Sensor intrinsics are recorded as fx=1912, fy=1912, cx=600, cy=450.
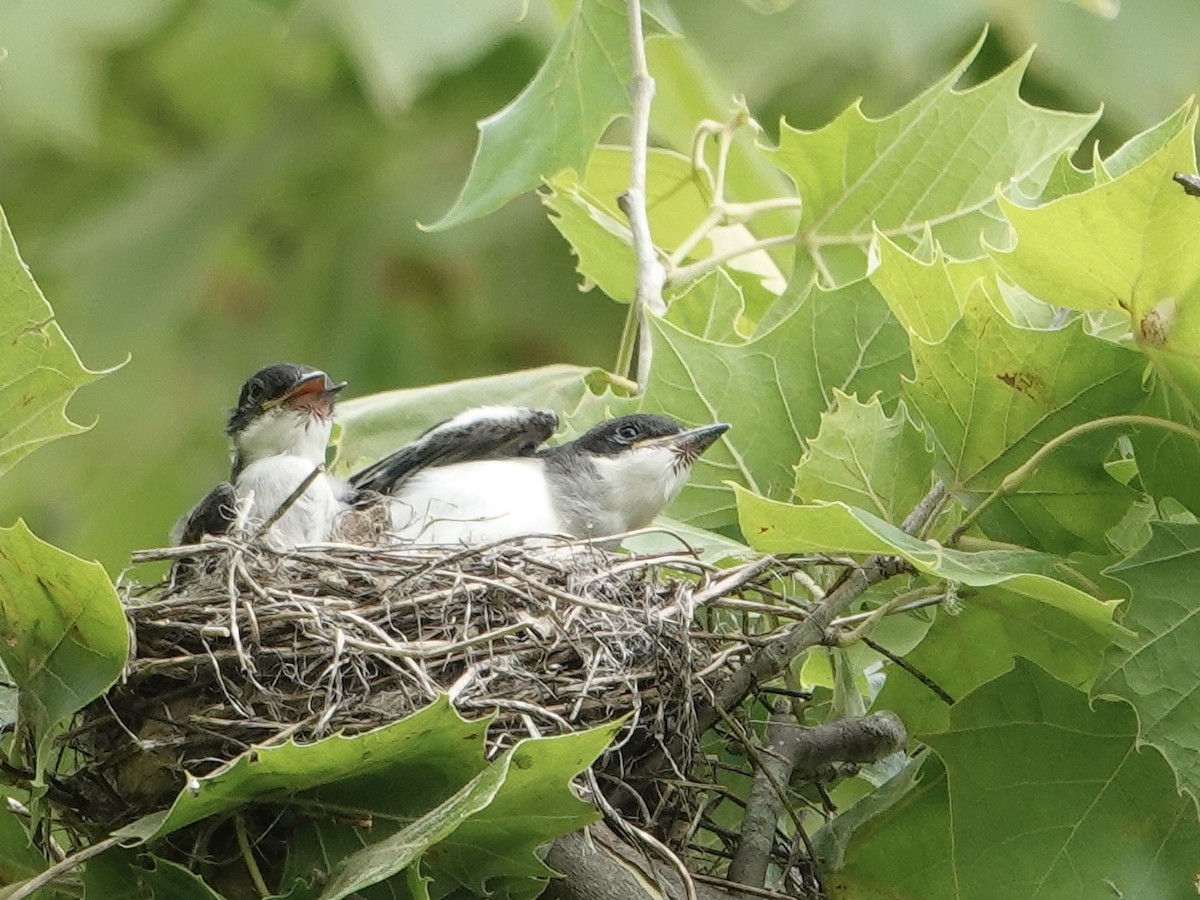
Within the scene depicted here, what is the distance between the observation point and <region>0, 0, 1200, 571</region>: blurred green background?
5.38 metres

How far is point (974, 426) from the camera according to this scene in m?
2.47

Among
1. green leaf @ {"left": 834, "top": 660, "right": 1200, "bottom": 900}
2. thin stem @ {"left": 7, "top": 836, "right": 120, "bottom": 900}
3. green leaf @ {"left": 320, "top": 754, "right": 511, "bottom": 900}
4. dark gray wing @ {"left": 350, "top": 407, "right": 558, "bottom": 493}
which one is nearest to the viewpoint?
green leaf @ {"left": 320, "top": 754, "right": 511, "bottom": 900}

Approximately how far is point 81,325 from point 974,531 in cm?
436

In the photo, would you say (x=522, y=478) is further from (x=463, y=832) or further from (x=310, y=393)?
(x=463, y=832)

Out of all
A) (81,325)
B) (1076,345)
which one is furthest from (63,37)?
(1076,345)

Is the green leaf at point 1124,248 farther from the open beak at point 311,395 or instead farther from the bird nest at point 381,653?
the open beak at point 311,395

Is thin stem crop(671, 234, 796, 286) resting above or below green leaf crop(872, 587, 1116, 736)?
above

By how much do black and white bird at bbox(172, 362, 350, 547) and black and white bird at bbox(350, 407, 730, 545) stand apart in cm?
12

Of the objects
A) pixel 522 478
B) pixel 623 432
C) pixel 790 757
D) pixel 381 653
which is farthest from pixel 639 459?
pixel 381 653

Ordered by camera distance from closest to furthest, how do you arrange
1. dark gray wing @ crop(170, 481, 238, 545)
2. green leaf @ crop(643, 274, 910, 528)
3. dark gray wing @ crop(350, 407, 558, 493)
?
green leaf @ crop(643, 274, 910, 528), dark gray wing @ crop(170, 481, 238, 545), dark gray wing @ crop(350, 407, 558, 493)

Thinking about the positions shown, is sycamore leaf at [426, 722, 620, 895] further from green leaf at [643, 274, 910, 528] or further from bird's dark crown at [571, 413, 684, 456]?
bird's dark crown at [571, 413, 684, 456]

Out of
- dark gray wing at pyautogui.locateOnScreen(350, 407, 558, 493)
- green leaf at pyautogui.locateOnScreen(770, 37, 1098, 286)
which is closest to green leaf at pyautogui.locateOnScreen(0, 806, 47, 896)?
dark gray wing at pyautogui.locateOnScreen(350, 407, 558, 493)

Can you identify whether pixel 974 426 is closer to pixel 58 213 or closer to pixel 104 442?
pixel 104 442

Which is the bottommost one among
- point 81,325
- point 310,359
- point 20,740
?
point 310,359
